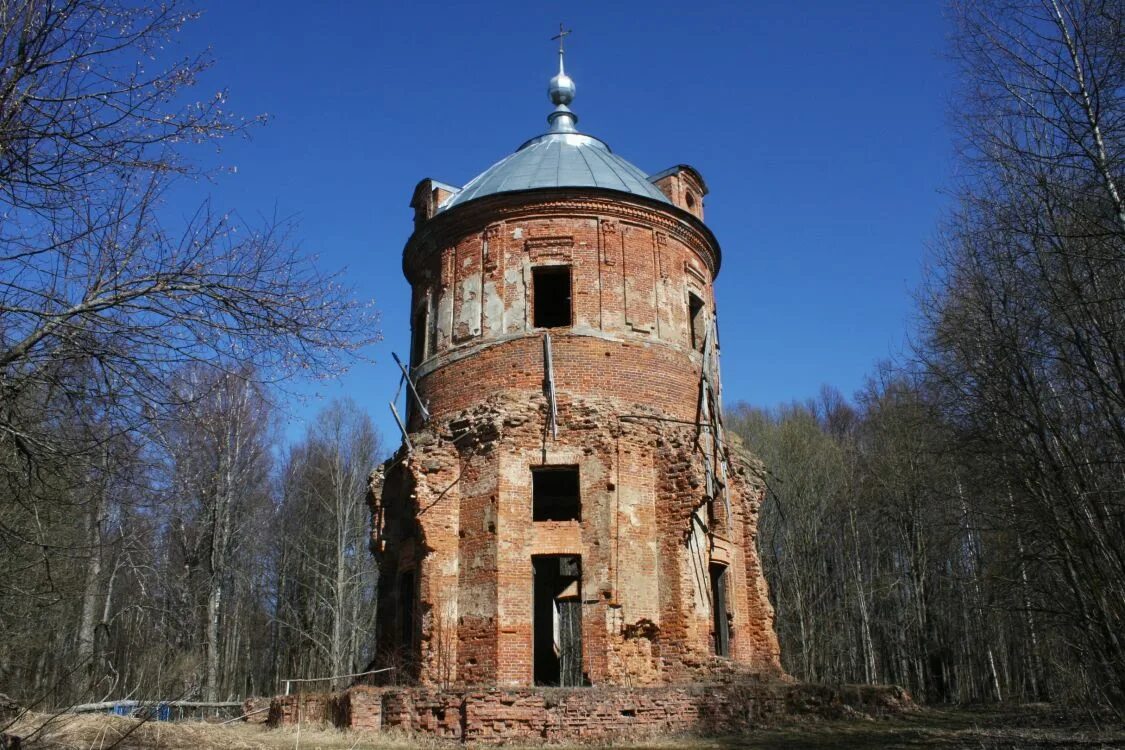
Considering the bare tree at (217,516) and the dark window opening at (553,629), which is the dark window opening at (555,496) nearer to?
the dark window opening at (553,629)

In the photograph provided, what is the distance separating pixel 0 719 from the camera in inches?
294

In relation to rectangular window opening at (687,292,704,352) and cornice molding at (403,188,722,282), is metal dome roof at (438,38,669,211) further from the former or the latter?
rectangular window opening at (687,292,704,352)

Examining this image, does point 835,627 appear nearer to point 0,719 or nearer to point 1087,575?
point 1087,575

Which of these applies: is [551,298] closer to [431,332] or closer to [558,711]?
[431,332]

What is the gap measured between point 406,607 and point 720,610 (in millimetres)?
5787

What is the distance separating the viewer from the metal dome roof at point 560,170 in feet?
57.4

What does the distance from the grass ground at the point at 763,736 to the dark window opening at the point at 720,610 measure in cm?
215

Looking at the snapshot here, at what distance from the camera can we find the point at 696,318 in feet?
60.3

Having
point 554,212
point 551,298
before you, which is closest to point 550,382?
point 554,212

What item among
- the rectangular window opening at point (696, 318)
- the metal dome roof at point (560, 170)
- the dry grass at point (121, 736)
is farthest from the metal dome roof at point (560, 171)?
the dry grass at point (121, 736)

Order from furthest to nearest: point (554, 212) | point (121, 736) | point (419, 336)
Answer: point (419, 336) → point (554, 212) → point (121, 736)

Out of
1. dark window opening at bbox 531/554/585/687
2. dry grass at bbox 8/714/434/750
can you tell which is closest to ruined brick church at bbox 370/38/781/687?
dark window opening at bbox 531/554/585/687

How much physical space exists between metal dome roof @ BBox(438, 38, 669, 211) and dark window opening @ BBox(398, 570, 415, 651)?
288 inches

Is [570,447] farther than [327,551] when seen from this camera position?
No
